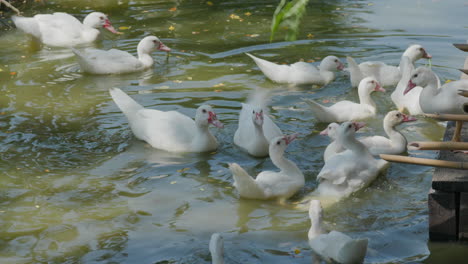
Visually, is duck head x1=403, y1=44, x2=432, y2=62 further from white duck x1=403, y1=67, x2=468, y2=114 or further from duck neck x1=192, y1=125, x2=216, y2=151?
duck neck x1=192, y1=125, x2=216, y2=151

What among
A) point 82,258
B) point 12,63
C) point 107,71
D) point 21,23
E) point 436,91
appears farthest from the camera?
point 21,23

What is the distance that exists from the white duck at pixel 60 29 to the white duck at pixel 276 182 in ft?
21.7

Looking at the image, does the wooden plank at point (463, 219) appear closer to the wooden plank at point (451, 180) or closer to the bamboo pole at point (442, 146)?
the wooden plank at point (451, 180)

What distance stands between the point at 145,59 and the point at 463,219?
653 centimetres

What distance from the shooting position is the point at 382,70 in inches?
370

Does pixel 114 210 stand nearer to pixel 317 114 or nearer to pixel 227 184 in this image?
pixel 227 184

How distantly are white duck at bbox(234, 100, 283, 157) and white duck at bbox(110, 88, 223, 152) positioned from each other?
0.26m

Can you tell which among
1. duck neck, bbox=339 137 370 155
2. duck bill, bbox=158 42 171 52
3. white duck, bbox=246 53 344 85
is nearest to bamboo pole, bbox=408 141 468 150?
duck neck, bbox=339 137 370 155

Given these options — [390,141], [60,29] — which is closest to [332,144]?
[390,141]

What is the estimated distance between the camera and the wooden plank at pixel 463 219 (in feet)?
17.5

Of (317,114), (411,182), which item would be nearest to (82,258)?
(411,182)

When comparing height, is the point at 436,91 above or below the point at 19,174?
above

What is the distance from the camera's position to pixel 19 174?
7.21m

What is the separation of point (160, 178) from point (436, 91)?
295cm
